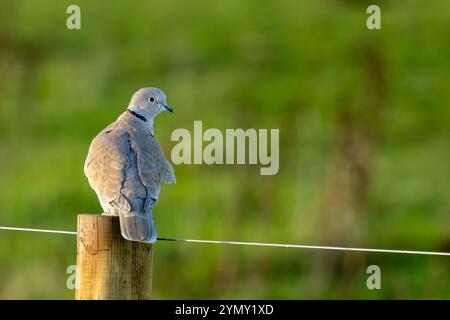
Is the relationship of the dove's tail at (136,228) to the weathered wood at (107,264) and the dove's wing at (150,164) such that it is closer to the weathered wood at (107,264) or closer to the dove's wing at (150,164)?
the weathered wood at (107,264)

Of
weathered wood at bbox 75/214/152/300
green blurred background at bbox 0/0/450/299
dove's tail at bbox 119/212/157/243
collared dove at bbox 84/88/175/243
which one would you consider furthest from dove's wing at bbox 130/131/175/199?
green blurred background at bbox 0/0/450/299

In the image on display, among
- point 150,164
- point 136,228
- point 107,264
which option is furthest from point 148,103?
point 107,264

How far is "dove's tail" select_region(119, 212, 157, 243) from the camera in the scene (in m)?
4.94

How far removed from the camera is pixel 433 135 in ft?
46.9

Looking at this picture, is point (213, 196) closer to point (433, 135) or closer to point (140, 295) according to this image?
point (433, 135)

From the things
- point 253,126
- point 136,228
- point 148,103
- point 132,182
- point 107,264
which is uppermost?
point 253,126

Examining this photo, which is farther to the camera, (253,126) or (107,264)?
(253,126)

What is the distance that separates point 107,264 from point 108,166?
2.88 ft

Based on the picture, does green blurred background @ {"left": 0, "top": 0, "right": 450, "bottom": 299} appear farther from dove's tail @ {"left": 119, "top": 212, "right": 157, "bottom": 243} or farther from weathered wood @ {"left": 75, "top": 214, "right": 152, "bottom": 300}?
weathered wood @ {"left": 75, "top": 214, "right": 152, "bottom": 300}

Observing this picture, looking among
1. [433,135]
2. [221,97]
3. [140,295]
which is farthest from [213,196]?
[140,295]

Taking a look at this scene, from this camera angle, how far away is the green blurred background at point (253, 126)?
41.3 feet

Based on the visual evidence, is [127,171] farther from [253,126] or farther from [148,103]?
[253,126]

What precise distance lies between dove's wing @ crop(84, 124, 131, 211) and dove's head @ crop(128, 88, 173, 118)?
21.7 inches

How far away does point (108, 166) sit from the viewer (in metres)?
5.71
